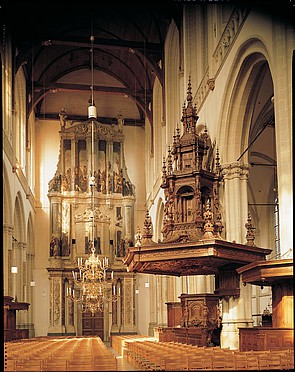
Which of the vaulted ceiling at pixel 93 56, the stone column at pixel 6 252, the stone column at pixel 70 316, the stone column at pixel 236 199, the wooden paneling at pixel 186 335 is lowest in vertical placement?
the stone column at pixel 70 316

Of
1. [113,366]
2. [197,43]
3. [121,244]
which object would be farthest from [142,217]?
[113,366]

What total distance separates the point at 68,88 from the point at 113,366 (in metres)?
25.3

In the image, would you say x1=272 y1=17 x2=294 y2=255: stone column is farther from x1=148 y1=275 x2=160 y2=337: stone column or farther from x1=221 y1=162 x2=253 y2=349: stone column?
x1=148 y1=275 x2=160 y2=337: stone column

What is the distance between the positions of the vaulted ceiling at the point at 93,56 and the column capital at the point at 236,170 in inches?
378

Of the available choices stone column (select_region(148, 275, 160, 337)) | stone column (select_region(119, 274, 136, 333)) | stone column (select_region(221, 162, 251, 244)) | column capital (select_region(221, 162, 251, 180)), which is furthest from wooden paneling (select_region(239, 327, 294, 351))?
stone column (select_region(119, 274, 136, 333))

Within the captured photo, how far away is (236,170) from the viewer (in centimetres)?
1820

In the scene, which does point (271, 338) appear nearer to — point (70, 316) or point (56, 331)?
point (56, 331)

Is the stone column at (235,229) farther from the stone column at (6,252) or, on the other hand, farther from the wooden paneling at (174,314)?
the stone column at (6,252)

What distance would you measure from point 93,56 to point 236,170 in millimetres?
19261

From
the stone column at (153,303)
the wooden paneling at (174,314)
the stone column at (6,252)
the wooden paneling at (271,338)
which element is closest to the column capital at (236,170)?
the wooden paneling at (271,338)

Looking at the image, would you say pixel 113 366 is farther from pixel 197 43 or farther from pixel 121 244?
pixel 121 244

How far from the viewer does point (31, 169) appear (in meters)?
34.4

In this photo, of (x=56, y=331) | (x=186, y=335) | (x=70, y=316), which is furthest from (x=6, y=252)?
(x=70, y=316)

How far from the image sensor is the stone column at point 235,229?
1730cm
